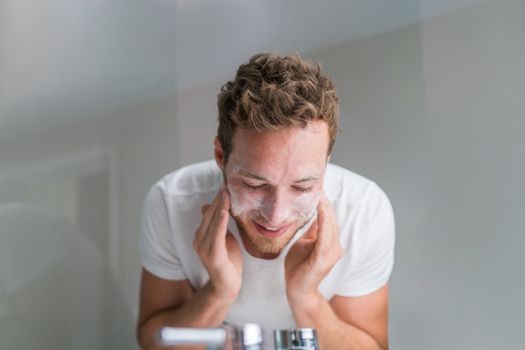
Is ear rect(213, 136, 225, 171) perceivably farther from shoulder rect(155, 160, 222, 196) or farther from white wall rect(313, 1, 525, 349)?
white wall rect(313, 1, 525, 349)

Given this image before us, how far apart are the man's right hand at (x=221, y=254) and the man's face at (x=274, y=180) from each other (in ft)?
0.07

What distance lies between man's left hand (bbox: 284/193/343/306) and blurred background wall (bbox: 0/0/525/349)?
13 cm

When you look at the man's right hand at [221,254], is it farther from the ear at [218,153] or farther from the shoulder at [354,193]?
the shoulder at [354,193]

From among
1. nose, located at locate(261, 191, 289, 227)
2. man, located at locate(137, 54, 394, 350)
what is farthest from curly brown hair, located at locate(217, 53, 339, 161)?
nose, located at locate(261, 191, 289, 227)

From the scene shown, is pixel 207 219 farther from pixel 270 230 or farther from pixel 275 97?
pixel 275 97

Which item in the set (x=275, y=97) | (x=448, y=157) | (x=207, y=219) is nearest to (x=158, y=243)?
(x=207, y=219)

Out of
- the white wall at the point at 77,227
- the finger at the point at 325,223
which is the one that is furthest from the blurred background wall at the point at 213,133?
the finger at the point at 325,223

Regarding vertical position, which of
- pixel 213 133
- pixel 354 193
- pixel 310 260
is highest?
pixel 213 133

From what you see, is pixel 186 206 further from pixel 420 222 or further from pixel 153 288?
pixel 420 222

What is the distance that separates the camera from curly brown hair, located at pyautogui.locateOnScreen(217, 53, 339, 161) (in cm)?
96

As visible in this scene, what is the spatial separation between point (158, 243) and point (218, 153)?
179 mm

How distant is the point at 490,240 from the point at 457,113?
0.78ft

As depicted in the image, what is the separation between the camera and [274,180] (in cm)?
96

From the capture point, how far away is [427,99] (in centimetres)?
119
